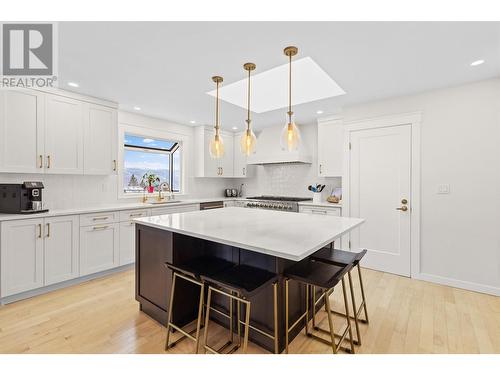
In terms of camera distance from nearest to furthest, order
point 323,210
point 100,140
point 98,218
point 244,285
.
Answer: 1. point 244,285
2. point 98,218
3. point 100,140
4. point 323,210

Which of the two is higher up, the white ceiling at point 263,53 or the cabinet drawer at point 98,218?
the white ceiling at point 263,53

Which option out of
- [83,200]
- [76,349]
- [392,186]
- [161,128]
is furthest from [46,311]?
[392,186]

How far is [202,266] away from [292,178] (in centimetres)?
348

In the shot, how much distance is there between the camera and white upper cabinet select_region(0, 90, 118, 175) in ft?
8.73

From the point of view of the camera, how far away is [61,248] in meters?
2.84

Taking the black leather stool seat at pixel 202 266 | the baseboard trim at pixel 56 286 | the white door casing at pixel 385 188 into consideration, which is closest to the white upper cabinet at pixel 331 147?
the white door casing at pixel 385 188

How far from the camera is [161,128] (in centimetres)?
450

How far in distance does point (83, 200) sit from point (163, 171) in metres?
1.49

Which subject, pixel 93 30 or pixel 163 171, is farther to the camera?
pixel 163 171

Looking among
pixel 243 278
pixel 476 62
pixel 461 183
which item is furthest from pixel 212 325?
pixel 476 62

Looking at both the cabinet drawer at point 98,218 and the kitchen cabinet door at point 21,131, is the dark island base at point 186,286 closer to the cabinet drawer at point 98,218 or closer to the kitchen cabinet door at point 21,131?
the cabinet drawer at point 98,218

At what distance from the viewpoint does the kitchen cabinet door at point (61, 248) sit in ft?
9.00

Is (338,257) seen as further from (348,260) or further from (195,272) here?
(195,272)
